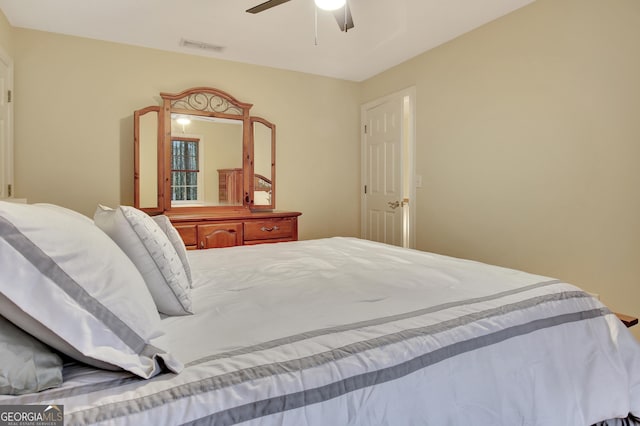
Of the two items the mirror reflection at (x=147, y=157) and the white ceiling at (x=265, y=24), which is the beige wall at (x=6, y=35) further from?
the mirror reflection at (x=147, y=157)

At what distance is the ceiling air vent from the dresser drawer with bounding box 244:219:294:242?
1.74 meters

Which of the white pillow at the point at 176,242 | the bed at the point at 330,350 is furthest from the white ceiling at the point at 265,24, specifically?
the bed at the point at 330,350

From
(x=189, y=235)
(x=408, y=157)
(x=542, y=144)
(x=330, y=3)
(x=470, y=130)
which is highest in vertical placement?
(x=330, y=3)

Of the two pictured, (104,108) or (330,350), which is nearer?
(330,350)

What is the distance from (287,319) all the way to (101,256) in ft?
1.63

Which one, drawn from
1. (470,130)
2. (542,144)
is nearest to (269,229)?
(470,130)

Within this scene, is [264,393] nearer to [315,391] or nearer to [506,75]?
→ [315,391]

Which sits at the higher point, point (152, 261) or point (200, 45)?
point (200, 45)

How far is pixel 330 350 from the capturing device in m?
0.88

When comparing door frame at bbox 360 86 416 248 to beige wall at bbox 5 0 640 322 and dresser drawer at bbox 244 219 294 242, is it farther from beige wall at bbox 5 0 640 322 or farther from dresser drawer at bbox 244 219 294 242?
dresser drawer at bbox 244 219 294 242

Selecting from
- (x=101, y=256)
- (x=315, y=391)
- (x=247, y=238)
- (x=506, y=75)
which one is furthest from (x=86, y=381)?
(x=506, y=75)

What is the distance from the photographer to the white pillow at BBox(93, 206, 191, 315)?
1110 millimetres

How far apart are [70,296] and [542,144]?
303cm

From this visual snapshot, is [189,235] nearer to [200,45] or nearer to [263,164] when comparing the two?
[263,164]
